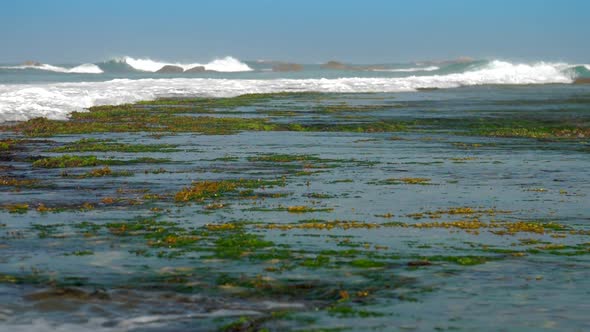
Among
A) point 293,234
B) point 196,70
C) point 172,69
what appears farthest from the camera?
point 196,70

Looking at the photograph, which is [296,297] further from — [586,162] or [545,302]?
[586,162]

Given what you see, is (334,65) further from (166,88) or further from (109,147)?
(109,147)

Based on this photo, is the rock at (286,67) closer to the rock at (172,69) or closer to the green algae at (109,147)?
the rock at (172,69)

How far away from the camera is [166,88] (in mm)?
55719

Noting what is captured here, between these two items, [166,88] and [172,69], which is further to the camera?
[172,69]

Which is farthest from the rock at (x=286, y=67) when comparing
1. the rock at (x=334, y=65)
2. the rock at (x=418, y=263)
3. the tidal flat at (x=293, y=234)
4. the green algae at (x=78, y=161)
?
the rock at (x=418, y=263)

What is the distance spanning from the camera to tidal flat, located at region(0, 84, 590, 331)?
8.02m

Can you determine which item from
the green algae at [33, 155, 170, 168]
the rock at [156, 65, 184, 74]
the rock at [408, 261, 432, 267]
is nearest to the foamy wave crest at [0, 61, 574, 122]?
the green algae at [33, 155, 170, 168]

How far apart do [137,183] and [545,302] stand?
27.8 feet

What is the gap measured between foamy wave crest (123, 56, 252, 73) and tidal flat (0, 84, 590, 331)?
105133 mm


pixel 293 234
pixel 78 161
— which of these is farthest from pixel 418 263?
pixel 78 161

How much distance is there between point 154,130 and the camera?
85.1ft

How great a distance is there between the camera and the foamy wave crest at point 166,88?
34.9m

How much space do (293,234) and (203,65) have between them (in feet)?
405
